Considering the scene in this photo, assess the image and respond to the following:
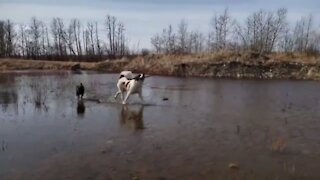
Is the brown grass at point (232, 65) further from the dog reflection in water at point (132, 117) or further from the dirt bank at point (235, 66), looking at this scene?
the dog reflection in water at point (132, 117)

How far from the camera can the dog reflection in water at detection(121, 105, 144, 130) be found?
12.5m

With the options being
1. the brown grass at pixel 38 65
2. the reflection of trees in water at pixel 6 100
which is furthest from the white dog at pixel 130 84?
the brown grass at pixel 38 65

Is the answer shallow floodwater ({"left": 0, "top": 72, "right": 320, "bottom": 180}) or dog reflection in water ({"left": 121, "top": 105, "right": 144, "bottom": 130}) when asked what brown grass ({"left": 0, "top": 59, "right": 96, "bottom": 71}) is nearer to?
shallow floodwater ({"left": 0, "top": 72, "right": 320, "bottom": 180})

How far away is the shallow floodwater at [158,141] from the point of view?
7.80 meters

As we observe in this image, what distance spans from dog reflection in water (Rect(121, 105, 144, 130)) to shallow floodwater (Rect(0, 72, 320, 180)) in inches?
1.3

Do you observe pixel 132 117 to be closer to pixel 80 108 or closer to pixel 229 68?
pixel 80 108

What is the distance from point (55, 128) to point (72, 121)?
4.12 ft

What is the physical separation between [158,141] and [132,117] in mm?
3916

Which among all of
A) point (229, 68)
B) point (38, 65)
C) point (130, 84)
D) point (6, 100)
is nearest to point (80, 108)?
point (130, 84)

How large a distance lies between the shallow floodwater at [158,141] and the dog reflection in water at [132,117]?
34 mm

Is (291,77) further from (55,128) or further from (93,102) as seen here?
(55,128)

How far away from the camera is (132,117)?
45.8 feet

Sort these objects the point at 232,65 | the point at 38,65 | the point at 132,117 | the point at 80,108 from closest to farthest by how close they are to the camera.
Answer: the point at 132,117
the point at 80,108
the point at 232,65
the point at 38,65

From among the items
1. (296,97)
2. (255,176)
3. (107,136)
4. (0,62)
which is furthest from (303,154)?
(0,62)
